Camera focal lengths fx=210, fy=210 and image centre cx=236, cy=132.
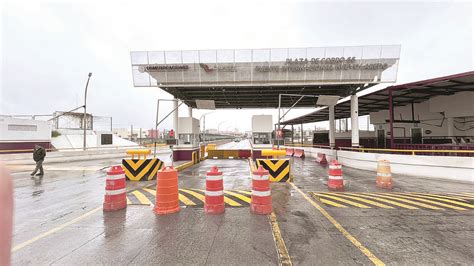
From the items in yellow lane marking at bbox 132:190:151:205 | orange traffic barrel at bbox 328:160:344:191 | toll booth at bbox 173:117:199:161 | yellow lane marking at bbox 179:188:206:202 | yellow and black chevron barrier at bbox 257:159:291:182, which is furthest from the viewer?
toll booth at bbox 173:117:199:161

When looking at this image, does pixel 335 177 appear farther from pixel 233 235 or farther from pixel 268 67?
pixel 268 67

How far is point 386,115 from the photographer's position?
2412 centimetres

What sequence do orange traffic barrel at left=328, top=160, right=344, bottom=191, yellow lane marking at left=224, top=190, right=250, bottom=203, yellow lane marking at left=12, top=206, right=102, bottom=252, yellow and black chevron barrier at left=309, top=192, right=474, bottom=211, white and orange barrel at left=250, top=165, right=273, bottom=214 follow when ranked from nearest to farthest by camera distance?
yellow lane marking at left=12, top=206, right=102, bottom=252 < white and orange barrel at left=250, top=165, right=273, bottom=214 < yellow and black chevron barrier at left=309, top=192, right=474, bottom=211 < yellow lane marking at left=224, top=190, right=250, bottom=203 < orange traffic barrel at left=328, top=160, right=344, bottom=191

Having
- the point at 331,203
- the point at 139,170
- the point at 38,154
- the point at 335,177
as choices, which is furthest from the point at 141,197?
the point at 38,154

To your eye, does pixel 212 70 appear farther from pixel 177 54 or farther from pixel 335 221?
pixel 335 221

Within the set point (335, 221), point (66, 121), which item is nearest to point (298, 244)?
point (335, 221)

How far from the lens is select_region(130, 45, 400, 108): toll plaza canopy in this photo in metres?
13.8

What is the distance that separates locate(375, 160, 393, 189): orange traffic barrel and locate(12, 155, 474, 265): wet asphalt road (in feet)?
8.96

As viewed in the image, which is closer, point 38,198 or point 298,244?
point 298,244

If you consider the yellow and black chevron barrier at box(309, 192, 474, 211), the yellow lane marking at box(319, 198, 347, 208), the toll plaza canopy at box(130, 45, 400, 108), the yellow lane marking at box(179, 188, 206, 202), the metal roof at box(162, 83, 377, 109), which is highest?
the toll plaza canopy at box(130, 45, 400, 108)

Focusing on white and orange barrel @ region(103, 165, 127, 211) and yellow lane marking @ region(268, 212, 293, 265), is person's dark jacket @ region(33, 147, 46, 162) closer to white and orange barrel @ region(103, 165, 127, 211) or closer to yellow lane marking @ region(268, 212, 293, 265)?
white and orange barrel @ region(103, 165, 127, 211)

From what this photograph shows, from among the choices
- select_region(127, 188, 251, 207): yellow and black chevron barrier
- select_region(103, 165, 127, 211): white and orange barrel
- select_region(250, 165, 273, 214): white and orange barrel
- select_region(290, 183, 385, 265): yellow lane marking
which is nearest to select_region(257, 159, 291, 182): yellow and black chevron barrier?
select_region(127, 188, 251, 207): yellow and black chevron barrier

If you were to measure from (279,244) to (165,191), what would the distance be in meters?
3.07

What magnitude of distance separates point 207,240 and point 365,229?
3.29 m
